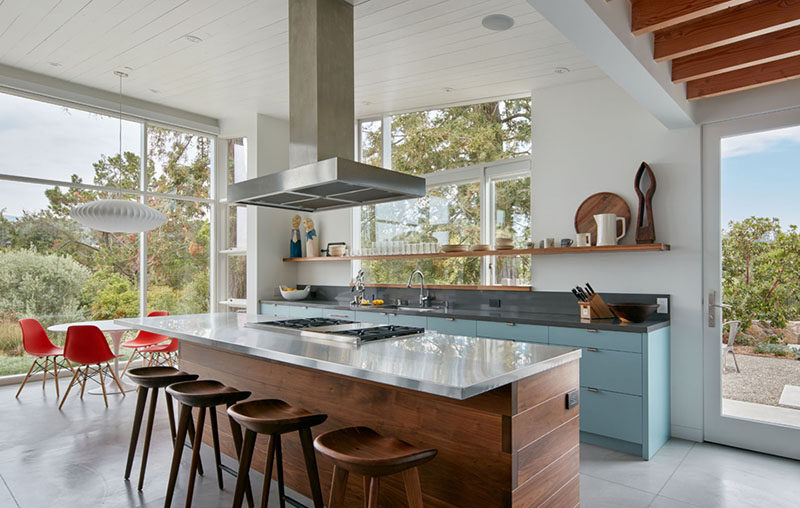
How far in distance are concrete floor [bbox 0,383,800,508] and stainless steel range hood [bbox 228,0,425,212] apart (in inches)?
70.8

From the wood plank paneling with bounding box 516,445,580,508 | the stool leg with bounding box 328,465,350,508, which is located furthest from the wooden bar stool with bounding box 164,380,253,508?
the wood plank paneling with bounding box 516,445,580,508

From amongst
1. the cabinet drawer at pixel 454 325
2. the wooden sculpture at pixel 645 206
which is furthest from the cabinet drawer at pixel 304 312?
the wooden sculpture at pixel 645 206

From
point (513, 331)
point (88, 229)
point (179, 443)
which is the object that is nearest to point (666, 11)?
point (513, 331)

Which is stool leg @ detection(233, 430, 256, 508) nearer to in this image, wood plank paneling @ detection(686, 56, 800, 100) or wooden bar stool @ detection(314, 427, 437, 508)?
wooden bar stool @ detection(314, 427, 437, 508)

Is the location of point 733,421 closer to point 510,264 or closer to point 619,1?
point 510,264

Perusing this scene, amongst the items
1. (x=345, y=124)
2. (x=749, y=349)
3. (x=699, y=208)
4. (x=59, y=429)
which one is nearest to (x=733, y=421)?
(x=749, y=349)

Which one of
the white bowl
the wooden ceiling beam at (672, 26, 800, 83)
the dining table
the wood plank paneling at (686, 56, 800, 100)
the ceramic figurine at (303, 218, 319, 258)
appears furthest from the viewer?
the ceramic figurine at (303, 218, 319, 258)

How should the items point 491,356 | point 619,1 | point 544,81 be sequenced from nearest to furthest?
point 491,356 < point 619,1 < point 544,81

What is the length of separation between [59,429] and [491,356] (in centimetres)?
359

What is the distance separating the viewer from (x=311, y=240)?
6270mm

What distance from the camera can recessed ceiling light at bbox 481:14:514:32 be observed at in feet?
10.8

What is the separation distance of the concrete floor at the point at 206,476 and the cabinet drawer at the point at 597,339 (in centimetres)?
74

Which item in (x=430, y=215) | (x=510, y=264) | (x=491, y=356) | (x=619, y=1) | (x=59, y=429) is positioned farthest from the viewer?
(x=430, y=215)

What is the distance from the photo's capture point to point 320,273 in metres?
6.38
